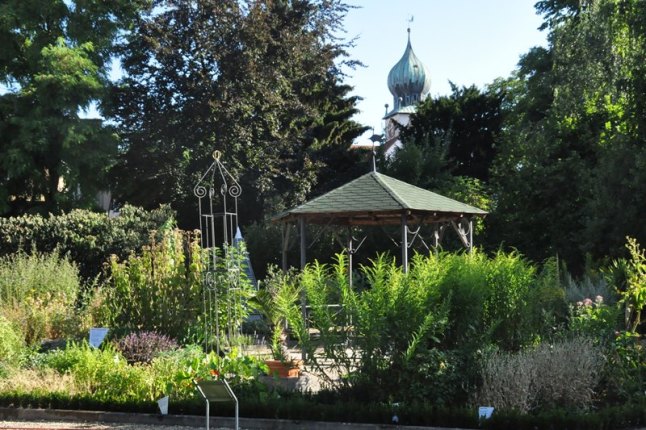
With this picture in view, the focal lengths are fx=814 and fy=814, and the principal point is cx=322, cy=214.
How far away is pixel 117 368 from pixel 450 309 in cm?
374

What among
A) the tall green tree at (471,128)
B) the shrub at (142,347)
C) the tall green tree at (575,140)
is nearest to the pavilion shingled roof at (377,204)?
the shrub at (142,347)

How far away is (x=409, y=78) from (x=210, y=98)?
175ft

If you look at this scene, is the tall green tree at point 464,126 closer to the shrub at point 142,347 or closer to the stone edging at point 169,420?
the shrub at point 142,347

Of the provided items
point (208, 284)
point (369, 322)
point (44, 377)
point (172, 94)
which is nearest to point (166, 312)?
point (208, 284)

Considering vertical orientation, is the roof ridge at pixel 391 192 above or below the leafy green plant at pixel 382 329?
above

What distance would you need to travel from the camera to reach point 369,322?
822 centimetres

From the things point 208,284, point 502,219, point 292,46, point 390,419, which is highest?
point 292,46

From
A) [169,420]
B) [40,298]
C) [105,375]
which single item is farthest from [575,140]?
[169,420]

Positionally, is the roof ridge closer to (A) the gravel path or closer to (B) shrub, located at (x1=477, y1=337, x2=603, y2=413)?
(B) shrub, located at (x1=477, y1=337, x2=603, y2=413)

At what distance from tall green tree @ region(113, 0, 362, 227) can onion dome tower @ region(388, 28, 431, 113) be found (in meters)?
49.5

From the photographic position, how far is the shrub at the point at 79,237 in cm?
1881

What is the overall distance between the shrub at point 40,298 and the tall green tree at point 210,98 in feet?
31.9

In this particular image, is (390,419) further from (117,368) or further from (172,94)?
(172,94)

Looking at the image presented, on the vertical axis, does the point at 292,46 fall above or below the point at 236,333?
above
